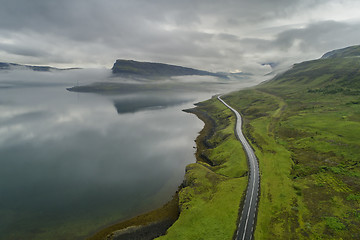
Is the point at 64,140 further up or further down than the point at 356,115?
further down

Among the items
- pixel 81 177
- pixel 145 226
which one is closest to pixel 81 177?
pixel 81 177

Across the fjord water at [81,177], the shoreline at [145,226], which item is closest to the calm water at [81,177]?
the fjord water at [81,177]

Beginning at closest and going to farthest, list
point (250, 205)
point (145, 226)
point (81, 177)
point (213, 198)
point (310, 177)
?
1. point (250, 205)
2. point (145, 226)
3. point (213, 198)
4. point (310, 177)
5. point (81, 177)

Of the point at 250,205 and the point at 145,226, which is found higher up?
the point at 250,205

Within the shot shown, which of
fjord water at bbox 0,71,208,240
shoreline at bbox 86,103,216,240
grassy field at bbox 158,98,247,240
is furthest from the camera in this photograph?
fjord water at bbox 0,71,208,240

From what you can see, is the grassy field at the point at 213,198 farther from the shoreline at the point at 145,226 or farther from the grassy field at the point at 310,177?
the grassy field at the point at 310,177

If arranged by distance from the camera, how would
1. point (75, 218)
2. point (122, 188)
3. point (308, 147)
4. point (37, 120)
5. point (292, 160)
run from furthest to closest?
1. point (37, 120)
2. point (308, 147)
3. point (292, 160)
4. point (122, 188)
5. point (75, 218)

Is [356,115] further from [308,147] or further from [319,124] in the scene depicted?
[308,147]

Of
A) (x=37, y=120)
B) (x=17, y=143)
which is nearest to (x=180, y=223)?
(x=17, y=143)

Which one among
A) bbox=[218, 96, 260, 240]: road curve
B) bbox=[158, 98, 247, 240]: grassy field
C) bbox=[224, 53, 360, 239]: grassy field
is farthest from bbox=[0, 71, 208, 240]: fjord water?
bbox=[224, 53, 360, 239]: grassy field

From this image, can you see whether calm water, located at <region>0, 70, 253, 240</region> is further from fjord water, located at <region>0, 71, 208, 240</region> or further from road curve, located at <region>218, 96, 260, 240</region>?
road curve, located at <region>218, 96, 260, 240</region>

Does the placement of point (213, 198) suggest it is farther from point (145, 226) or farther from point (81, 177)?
point (81, 177)
